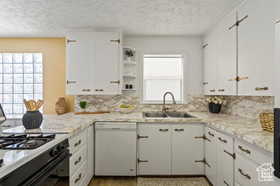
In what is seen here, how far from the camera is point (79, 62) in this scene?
3029 millimetres

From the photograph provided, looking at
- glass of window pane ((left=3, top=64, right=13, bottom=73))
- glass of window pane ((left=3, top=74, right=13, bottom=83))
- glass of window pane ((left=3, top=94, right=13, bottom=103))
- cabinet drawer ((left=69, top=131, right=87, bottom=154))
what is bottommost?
cabinet drawer ((left=69, top=131, right=87, bottom=154))

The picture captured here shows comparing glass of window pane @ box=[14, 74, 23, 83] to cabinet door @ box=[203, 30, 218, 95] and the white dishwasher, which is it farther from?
cabinet door @ box=[203, 30, 218, 95]

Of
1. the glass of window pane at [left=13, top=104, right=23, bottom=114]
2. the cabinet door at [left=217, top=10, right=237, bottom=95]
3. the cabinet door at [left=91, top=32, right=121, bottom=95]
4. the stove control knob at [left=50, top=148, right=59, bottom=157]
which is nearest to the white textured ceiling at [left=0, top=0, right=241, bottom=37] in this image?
the cabinet door at [left=217, top=10, right=237, bottom=95]

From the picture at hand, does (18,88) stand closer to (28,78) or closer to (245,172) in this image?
(28,78)

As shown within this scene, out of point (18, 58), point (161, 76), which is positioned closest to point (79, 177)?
point (161, 76)

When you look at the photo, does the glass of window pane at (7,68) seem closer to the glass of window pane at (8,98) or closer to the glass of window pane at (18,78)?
the glass of window pane at (18,78)

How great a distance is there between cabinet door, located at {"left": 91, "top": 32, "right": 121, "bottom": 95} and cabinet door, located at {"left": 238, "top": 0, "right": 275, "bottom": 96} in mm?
1842

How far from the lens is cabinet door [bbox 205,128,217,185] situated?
2.27 metres

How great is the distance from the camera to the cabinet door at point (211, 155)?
227 centimetres

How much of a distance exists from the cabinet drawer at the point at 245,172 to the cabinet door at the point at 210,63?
1368 millimetres

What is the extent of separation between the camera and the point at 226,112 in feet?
9.93

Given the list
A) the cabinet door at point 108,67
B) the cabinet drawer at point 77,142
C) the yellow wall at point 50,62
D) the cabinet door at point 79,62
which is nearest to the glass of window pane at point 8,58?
the yellow wall at point 50,62

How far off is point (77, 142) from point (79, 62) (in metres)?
1.54

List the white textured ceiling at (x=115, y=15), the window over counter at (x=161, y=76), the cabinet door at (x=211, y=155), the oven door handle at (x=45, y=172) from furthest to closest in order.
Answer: the window over counter at (x=161, y=76) < the cabinet door at (x=211, y=155) < the white textured ceiling at (x=115, y=15) < the oven door handle at (x=45, y=172)
